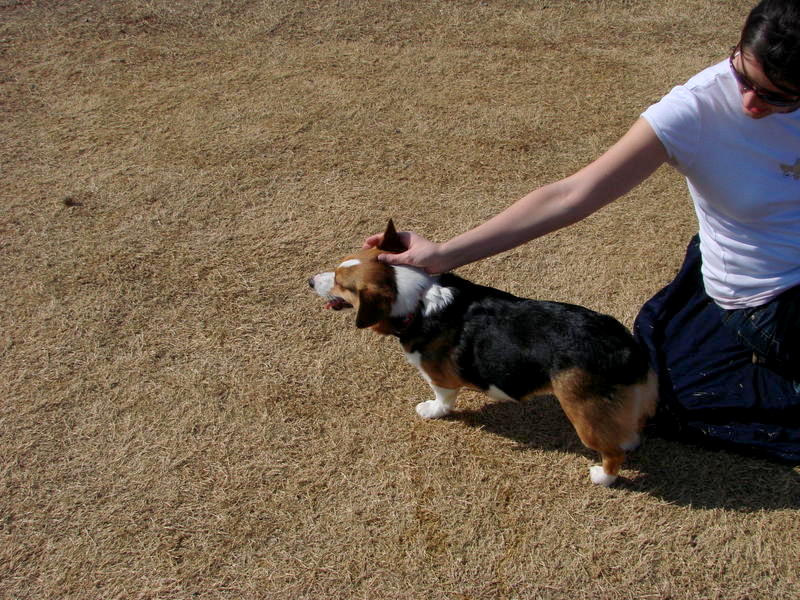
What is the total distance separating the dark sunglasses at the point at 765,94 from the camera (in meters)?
2.10

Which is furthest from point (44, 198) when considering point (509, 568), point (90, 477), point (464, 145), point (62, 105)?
point (509, 568)

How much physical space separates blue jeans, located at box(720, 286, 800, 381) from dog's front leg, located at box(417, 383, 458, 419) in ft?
4.13

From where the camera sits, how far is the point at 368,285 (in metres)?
2.77

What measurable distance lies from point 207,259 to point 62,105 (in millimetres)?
2551

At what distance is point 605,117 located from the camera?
532 cm

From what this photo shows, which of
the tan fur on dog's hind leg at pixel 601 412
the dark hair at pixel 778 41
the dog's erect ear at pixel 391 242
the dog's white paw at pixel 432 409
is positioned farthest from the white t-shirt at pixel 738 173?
the dog's white paw at pixel 432 409

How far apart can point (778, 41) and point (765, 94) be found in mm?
208

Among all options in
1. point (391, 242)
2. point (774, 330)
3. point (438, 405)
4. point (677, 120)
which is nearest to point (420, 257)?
point (391, 242)

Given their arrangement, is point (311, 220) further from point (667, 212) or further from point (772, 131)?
point (772, 131)

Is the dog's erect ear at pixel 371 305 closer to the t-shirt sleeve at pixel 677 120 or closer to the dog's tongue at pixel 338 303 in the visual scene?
the dog's tongue at pixel 338 303

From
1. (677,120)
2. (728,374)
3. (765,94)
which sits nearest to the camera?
(765,94)

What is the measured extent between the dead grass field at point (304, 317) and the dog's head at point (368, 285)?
66 cm

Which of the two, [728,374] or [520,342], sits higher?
[520,342]

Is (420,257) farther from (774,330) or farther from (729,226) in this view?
(774,330)
